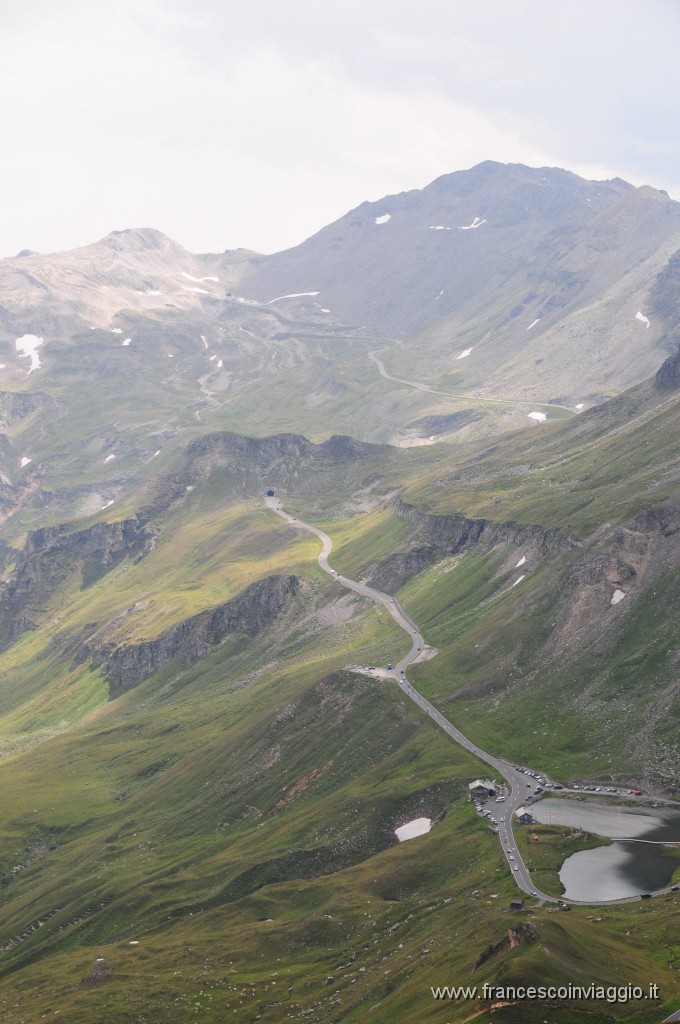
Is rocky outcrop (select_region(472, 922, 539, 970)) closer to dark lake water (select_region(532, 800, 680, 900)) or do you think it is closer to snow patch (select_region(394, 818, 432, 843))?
dark lake water (select_region(532, 800, 680, 900))

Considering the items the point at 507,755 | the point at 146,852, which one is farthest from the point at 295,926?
the point at 146,852

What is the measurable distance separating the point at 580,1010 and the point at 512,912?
2684cm

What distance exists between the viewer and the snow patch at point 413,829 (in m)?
154

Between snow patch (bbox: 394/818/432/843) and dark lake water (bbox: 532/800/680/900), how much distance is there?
61.1 ft

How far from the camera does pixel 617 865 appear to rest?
122500 millimetres

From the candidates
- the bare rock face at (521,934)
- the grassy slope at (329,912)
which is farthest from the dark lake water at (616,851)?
the bare rock face at (521,934)

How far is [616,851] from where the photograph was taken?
416 ft

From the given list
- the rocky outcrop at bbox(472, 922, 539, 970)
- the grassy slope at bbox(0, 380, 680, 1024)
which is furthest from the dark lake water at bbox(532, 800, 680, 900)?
the rocky outcrop at bbox(472, 922, 539, 970)

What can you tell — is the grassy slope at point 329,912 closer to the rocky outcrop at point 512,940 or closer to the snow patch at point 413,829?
the rocky outcrop at point 512,940

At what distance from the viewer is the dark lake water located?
116375 mm

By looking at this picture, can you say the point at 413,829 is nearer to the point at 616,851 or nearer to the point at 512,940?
the point at 616,851

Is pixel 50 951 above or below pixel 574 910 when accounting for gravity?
below

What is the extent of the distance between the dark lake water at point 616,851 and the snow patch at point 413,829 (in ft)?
61.1

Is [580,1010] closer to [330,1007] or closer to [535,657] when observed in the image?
[330,1007]
